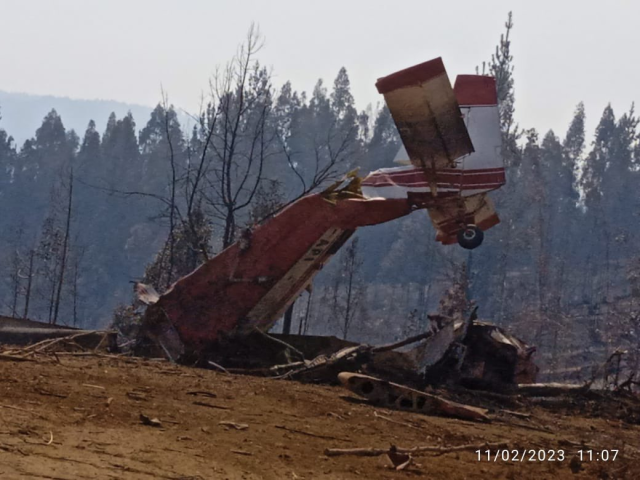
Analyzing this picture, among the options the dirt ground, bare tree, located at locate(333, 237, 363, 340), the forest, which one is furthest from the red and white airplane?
the forest

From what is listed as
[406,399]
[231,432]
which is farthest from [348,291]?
[231,432]

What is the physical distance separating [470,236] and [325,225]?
208cm

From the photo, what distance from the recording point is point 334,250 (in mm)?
11750

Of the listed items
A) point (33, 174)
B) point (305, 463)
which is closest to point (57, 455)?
point (305, 463)

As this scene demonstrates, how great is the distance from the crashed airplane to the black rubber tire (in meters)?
Result: 0.01

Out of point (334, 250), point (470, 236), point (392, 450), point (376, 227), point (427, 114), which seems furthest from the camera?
point (376, 227)

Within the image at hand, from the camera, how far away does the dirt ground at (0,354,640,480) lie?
5191mm

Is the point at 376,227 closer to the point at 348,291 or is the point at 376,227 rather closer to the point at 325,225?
the point at 348,291

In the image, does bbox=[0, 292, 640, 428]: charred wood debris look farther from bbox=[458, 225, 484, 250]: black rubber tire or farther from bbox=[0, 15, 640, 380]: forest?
bbox=[0, 15, 640, 380]: forest

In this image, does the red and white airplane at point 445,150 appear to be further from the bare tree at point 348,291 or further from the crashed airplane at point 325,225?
the bare tree at point 348,291

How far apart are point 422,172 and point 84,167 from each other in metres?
109

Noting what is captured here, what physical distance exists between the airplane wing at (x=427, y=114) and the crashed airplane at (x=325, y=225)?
3cm

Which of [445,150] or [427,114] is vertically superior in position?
[427,114]

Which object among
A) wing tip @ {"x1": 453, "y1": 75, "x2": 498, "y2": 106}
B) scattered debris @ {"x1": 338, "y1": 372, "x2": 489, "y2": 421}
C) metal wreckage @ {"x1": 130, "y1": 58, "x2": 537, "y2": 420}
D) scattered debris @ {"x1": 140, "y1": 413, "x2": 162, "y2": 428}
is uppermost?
wing tip @ {"x1": 453, "y1": 75, "x2": 498, "y2": 106}
